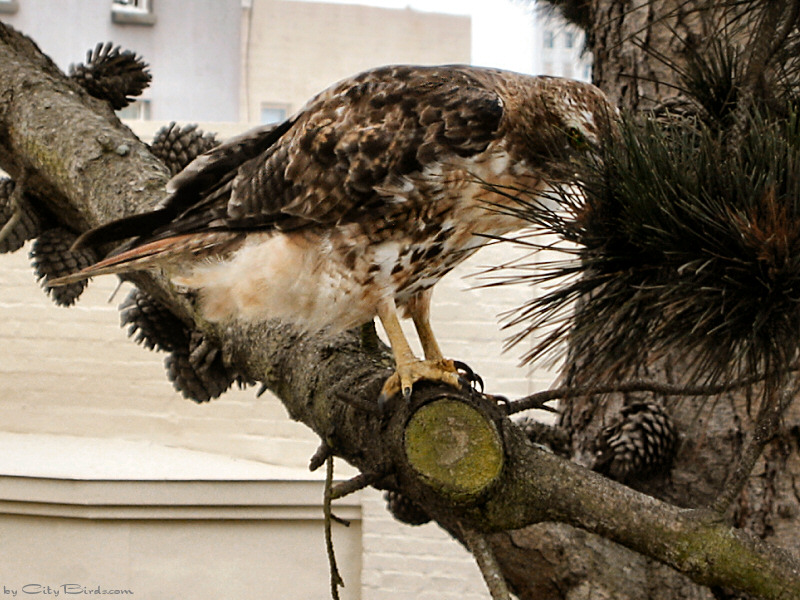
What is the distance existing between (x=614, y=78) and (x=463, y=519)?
92cm

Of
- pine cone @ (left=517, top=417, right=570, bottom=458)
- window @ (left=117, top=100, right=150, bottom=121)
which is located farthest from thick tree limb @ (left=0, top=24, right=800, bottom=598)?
window @ (left=117, top=100, right=150, bottom=121)

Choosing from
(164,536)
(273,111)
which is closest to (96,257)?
(164,536)

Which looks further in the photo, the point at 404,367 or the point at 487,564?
the point at 404,367

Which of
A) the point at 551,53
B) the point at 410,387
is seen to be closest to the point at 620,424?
the point at 410,387

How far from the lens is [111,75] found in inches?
68.7

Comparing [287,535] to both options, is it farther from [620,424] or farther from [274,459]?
[620,424]

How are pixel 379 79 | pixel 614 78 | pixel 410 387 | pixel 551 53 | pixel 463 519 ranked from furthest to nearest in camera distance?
pixel 551 53, pixel 614 78, pixel 379 79, pixel 410 387, pixel 463 519

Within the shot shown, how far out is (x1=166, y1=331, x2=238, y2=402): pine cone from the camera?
1529mm

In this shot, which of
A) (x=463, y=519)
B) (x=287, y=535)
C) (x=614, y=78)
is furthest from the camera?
(x=287, y=535)

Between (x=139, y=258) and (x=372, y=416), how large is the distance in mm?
356

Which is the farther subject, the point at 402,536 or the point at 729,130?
the point at 402,536

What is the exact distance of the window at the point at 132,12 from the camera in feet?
18.3

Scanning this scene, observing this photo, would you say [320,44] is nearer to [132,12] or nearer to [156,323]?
[132,12]

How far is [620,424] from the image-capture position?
1422mm
